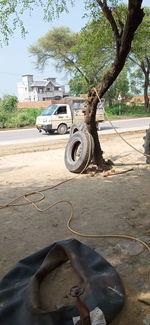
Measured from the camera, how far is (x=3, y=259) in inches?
136

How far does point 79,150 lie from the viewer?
320 inches

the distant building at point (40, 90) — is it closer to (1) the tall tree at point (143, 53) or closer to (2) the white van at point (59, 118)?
(1) the tall tree at point (143, 53)

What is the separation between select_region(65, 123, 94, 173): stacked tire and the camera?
744 cm

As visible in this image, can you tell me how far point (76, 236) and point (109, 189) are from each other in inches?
88.5

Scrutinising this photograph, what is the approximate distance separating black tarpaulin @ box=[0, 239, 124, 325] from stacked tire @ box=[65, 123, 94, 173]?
4.27 metres

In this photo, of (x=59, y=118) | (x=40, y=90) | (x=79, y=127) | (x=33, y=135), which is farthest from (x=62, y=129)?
(x=40, y=90)

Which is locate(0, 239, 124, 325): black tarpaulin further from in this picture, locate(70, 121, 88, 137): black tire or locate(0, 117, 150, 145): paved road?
locate(0, 117, 150, 145): paved road

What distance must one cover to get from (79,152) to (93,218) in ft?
12.3

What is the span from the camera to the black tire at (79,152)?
744cm

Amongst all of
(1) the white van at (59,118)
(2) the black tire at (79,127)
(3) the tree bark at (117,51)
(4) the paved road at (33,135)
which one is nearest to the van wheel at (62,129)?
(1) the white van at (59,118)

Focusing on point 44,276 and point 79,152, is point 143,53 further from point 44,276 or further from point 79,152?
point 44,276

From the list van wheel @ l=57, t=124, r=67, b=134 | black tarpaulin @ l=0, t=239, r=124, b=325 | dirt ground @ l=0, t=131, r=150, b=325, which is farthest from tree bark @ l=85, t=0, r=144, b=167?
van wheel @ l=57, t=124, r=67, b=134

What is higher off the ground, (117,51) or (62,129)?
(117,51)

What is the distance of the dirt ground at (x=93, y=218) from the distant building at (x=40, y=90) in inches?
2291
